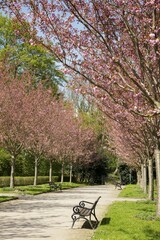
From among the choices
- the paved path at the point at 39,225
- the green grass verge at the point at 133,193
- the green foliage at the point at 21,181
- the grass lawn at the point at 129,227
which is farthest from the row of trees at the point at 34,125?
the grass lawn at the point at 129,227

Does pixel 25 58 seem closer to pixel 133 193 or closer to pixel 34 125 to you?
pixel 34 125

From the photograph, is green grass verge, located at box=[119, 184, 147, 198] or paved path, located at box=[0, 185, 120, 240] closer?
paved path, located at box=[0, 185, 120, 240]

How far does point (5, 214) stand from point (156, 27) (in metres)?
9.76

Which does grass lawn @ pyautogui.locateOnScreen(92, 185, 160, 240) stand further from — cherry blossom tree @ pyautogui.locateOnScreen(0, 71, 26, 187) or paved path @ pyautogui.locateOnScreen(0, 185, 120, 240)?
cherry blossom tree @ pyautogui.locateOnScreen(0, 71, 26, 187)

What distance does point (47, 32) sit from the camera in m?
9.63

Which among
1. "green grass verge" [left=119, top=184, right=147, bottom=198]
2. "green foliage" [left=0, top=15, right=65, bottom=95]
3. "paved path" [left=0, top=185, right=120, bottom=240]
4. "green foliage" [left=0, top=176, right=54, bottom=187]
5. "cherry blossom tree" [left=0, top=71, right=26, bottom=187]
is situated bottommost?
"paved path" [left=0, top=185, right=120, bottom=240]

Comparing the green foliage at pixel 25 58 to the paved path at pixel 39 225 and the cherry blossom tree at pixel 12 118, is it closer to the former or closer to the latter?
the cherry blossom tree at pixel 12 118

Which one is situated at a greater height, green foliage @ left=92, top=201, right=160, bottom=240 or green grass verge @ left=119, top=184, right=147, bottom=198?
green grass verge @ left=119, top=184, right=147, bottom=198

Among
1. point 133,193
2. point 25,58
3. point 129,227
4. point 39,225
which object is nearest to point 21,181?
point 133,193

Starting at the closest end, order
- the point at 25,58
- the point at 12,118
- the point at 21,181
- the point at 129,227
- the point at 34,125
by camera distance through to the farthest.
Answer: the point at 129,227 → the point at 12,118 → the point at 34,125 → the point at 21,181 → the point at 25,58

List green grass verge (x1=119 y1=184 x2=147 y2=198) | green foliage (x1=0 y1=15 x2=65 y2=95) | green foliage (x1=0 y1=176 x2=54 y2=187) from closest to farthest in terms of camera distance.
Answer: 1. green grass verge (x1=119 y1=184 x2=147 y2=198)
2. green foliage (x1=0 y1=176 x2=54 y2=187)
3. green foliage (x1=0 y1=15 x2=65 y2=95)

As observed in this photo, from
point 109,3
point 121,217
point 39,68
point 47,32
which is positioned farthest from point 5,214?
point 39,68

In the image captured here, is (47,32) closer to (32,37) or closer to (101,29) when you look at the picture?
(32,37)

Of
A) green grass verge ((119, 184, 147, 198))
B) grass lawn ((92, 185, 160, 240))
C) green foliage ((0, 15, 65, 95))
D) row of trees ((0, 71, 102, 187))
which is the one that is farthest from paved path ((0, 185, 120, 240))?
green foliage ((0, 15, 65, 95))
